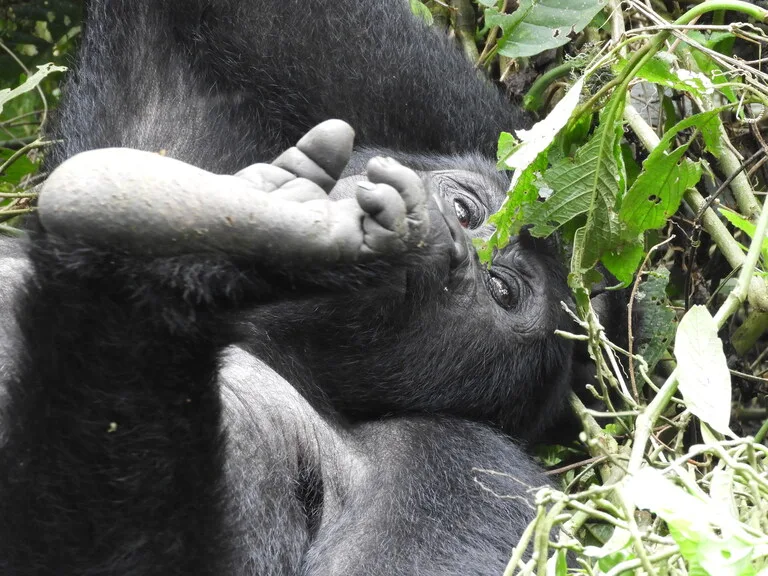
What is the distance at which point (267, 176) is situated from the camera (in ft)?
5.34

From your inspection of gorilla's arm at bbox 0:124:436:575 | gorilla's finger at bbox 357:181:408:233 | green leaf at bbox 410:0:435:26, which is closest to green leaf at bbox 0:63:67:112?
green leaf at bbox 410:0:435:26

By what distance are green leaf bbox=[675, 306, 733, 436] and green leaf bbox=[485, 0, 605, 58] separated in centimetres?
126

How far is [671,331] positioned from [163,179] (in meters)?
1.65

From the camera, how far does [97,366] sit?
1612mm

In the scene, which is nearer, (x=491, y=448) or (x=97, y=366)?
(x=97, y=366)

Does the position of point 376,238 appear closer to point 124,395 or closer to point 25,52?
point 124,395

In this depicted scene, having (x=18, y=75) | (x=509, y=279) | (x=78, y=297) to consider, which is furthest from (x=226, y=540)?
(x=18, y=75)

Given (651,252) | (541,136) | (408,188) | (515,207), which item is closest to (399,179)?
(408,188)

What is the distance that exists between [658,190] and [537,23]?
72 centimetres

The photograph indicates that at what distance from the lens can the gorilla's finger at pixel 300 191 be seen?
5.17 ft

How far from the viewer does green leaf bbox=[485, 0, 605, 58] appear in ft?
8.79

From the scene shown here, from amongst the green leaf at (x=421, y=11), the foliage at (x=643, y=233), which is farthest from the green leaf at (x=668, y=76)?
the green leaf at (x=421, y=11)

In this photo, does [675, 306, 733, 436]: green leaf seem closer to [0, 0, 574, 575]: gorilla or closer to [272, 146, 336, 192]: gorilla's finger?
[0, 0, 574, 575]: gorilla

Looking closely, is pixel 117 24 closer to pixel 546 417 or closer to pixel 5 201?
pixel 5 201
